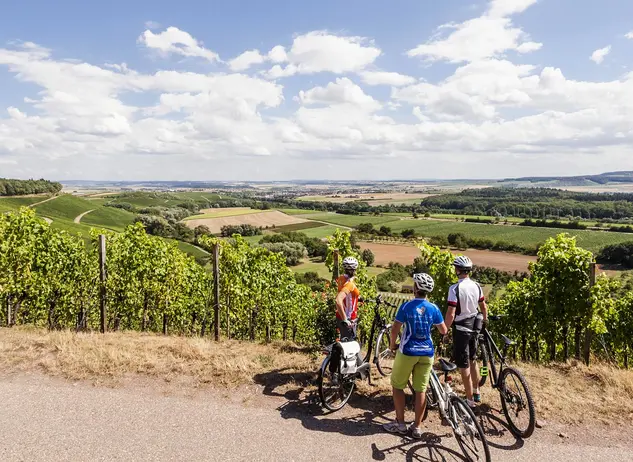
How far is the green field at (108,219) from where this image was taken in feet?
291

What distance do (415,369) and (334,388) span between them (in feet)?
5.65

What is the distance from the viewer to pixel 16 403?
6777 millimetres

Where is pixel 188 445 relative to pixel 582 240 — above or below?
above

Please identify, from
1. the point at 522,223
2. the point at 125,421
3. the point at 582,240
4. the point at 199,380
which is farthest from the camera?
the point at 522,223

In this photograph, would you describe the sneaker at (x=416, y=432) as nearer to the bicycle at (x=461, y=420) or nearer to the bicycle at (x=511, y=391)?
the bicycle at (x=461, y=420)

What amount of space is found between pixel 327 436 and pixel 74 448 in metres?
3.57

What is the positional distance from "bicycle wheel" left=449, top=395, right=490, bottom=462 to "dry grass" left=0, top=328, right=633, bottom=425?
5.89 ft

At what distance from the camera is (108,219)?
97.6 meters

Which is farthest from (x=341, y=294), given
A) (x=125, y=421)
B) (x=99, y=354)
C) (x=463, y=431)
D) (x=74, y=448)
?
(x=99, y=354)

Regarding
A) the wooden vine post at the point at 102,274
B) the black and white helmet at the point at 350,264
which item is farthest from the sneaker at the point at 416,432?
the wooden vine post at the point at 102,274

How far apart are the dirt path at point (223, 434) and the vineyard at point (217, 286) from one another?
14.7ft

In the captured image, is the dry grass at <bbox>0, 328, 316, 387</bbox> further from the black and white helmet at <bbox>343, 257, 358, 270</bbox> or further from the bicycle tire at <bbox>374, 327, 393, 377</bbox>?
the black and white helmet at <bbox>343, 257, 358, 270</bbox>

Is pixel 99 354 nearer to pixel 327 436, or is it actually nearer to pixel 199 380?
pixel 199 380

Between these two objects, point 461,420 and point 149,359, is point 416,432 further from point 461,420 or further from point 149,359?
point 149,359
